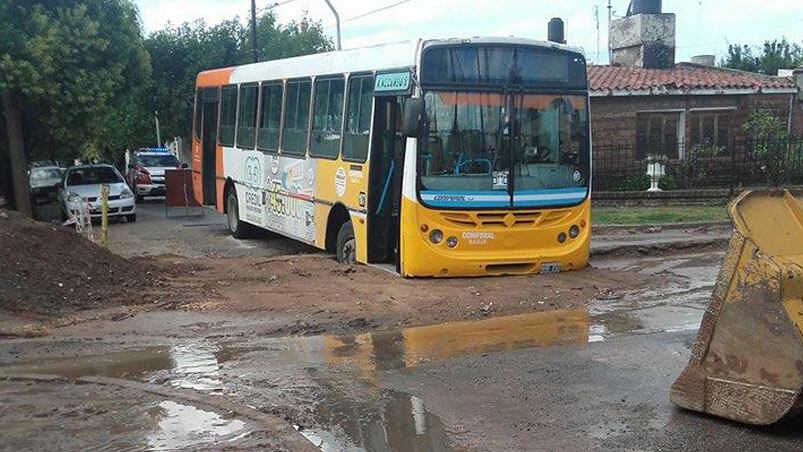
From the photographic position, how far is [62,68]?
21.0 meters

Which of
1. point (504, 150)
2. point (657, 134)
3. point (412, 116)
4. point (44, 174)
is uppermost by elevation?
point (412, 116)

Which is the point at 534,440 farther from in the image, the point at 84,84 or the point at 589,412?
the point at 84,84

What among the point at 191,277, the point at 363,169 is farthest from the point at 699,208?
→ the point at 191,277

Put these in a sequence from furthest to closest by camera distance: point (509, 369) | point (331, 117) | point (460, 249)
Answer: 1. point (331, 117)
2. point (460, 249)
3. point (509, 369)

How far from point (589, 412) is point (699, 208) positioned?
15.8 meters

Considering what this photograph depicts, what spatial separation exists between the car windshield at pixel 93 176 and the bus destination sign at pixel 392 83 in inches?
582

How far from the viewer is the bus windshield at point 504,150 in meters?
11.4

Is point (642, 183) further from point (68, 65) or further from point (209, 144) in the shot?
point (68, 65)

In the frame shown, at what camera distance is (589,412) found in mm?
6500

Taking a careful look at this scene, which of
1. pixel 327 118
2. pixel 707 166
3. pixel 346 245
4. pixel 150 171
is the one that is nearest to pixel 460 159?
pixel 346 245

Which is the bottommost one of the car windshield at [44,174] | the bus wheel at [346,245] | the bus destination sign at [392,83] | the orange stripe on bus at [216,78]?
the bus wheel at [346,245]

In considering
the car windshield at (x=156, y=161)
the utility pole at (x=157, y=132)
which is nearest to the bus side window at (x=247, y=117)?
the car windshield at (x=156, y=161)

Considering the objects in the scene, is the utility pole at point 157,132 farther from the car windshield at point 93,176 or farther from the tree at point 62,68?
the tree at point 62,68

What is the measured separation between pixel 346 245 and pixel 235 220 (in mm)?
6395
